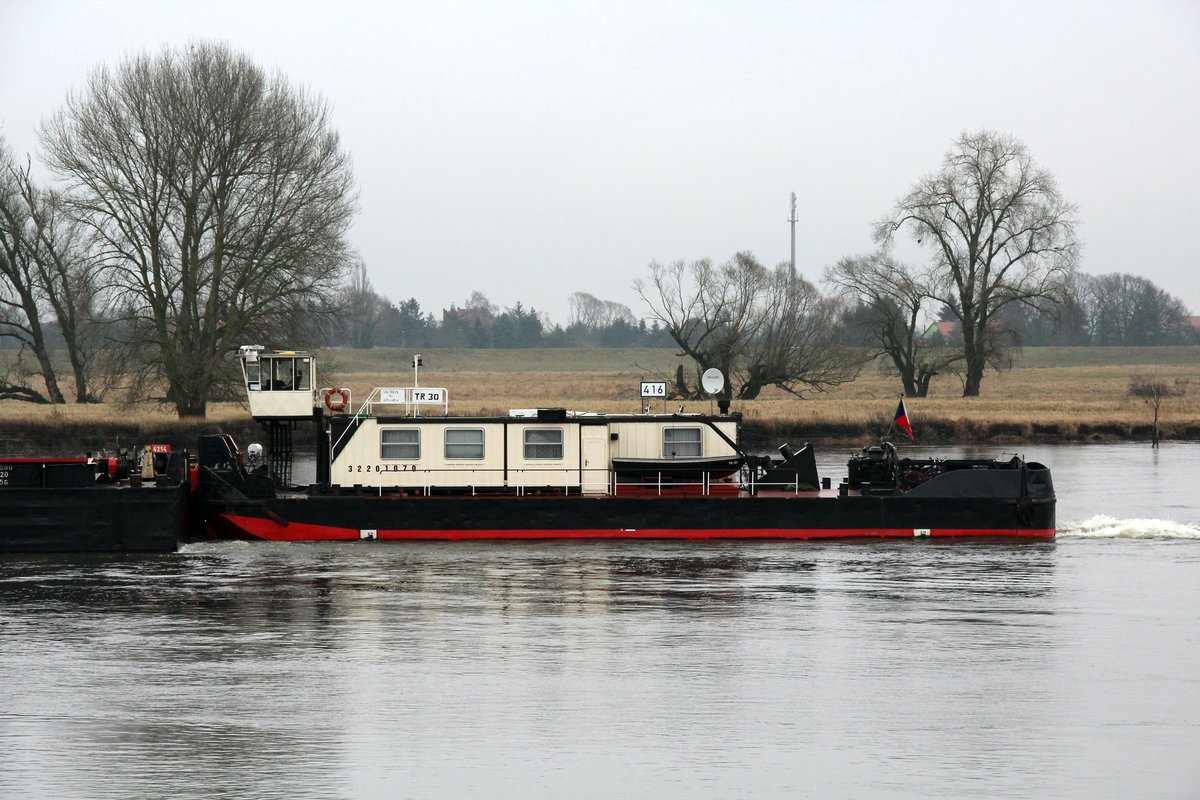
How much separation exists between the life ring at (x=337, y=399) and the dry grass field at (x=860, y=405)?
71.4 feet

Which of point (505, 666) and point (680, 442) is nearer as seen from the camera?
point (505, 666)

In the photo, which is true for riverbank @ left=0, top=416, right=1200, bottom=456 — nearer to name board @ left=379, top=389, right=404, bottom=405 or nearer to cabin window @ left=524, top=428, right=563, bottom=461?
cabin window @ left=524, top=428, right=563, bottom=461

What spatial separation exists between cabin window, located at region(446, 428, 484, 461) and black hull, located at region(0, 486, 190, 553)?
17.3ft

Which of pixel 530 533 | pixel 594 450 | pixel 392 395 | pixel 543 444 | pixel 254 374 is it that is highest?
pixel 254 374

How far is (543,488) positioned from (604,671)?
993 cm

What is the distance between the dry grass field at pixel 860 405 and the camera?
51594mm

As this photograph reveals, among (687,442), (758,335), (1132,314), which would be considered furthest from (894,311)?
(1132,314)

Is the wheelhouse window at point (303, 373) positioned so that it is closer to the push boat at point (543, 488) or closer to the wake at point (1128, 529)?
the push boat at point (543, 488)

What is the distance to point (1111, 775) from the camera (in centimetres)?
1348

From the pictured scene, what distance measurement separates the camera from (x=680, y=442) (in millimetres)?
26984

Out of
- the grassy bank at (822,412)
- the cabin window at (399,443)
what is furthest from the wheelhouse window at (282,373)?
the grassy bank at (822,412)

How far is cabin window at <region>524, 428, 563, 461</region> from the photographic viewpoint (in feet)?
87.3

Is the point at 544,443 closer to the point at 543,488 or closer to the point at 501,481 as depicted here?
the point at 543,488

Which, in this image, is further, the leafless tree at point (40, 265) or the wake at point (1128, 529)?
the leafless tree at point (40, 265)
